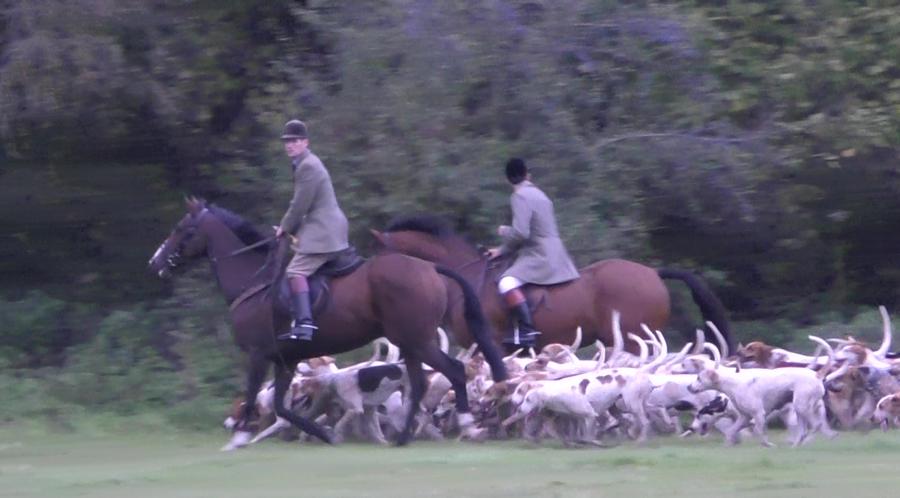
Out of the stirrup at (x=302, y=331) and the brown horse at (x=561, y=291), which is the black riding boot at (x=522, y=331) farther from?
the stirrup at (x=302, y=331)

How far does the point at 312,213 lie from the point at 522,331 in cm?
266

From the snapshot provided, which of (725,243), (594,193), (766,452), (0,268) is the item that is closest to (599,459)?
(766,452)

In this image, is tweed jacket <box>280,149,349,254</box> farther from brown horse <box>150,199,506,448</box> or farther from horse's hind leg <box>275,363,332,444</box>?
horse's hind leg <box>275,363,332,444</box>

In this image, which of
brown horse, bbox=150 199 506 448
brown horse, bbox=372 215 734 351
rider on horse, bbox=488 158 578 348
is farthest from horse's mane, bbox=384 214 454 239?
brown horse, bbox=150 199 506 448

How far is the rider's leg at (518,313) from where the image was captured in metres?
13.5

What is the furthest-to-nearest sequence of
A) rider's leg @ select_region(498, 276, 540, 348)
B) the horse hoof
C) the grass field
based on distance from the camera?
rider's leg @ select_region(498, 276, 540, 348) → the horse hoof → the grass field

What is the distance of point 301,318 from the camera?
38.0ft

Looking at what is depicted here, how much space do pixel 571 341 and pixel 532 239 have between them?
1007 millimetres

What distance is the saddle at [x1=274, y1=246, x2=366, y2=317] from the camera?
1177cm

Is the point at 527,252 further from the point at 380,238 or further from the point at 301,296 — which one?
the point at 301,296

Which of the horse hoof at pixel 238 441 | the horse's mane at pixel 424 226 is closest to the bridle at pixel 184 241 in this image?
the horse hoof at pixel 238 441

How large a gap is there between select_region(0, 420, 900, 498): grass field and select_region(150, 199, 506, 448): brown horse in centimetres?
44

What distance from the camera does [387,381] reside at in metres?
11.9

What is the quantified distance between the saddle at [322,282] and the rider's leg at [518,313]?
1.84 meters
